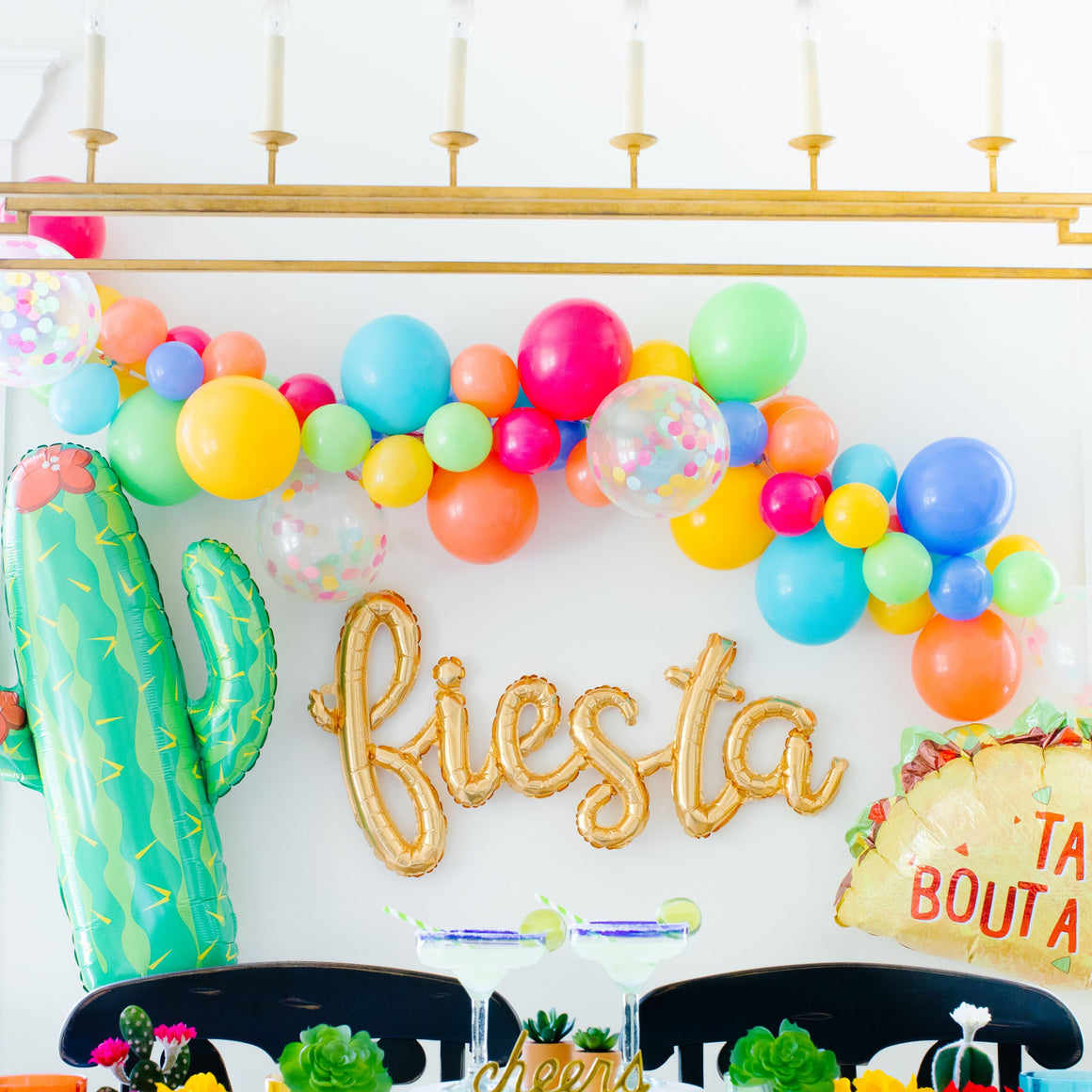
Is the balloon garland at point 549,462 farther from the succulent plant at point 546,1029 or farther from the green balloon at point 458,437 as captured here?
the succulent plant at point 546,1029

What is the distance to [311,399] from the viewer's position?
221cm

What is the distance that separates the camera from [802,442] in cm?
219

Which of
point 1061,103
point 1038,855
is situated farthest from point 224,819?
point 1061,103

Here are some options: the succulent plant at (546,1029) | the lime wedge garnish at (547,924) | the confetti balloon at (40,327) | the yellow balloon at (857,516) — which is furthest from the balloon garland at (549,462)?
the succulent plant at (546,1029)

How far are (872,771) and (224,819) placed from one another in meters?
1.18

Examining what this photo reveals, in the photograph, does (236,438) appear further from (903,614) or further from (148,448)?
(903,614)

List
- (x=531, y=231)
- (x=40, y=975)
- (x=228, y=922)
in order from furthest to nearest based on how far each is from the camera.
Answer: (x=531, y=231), (x=40, y=975), (x=228, y=922)

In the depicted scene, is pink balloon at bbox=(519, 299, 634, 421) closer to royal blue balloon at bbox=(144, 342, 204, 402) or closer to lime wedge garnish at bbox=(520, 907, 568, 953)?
royal blue balloon at bbox=(144, 342, 204, 402)

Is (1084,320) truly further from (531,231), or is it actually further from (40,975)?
(40,975)

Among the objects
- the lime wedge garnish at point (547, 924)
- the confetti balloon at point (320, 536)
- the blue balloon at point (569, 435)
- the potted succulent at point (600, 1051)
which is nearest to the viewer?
the potted succulent at point (600, 1051)

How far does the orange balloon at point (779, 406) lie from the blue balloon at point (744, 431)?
0.19ft

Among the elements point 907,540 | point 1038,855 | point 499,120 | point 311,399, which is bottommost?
point 1038,855

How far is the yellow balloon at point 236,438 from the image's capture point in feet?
6.73

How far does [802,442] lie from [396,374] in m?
0.69
